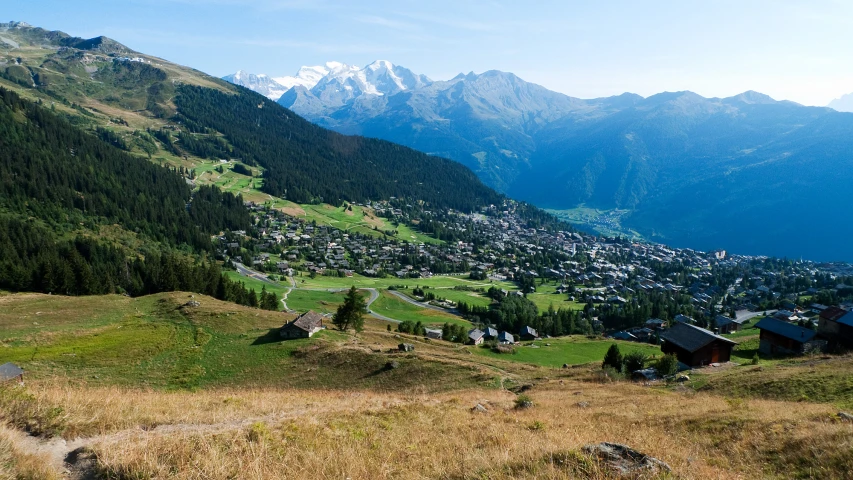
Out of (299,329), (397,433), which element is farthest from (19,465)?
(299,329)

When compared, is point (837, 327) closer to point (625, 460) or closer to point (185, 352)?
point (625, 460)

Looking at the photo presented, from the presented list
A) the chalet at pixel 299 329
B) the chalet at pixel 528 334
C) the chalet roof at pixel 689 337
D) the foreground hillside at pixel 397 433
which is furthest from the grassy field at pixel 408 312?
the foreground hillside at pixel 397 433

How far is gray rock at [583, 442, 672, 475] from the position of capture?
865 centimetres

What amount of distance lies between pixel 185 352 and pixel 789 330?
244ft

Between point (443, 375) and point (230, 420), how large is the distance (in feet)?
90.1

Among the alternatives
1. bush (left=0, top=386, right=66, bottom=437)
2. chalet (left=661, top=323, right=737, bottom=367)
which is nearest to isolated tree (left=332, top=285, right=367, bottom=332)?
chalet (left=661, top=323, right=737, bottom=367)

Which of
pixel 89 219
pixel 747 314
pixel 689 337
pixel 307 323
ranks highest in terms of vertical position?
pixel 689 337

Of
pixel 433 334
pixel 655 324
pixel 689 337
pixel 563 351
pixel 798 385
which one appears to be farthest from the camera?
pixel 655 324

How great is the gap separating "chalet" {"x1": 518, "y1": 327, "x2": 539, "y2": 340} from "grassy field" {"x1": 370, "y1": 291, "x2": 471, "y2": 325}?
1761 centimetres

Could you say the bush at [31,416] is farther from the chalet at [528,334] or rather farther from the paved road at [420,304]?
the paved road at [420,304]

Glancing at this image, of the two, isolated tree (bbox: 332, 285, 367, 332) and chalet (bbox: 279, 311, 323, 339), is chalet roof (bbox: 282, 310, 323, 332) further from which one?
isolated tree (bbox: 332, 285, 367, 332)

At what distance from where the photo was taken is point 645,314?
123 metres

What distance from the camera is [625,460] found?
364 inches

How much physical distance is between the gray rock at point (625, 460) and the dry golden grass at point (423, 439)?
0.56 m
